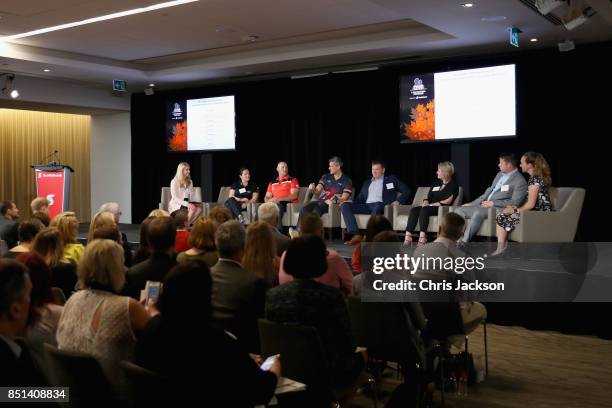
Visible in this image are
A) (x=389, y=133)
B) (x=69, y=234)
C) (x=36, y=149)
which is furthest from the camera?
(x=36, y=149)

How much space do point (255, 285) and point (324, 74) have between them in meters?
7.81

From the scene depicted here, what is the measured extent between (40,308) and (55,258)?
1.43 m

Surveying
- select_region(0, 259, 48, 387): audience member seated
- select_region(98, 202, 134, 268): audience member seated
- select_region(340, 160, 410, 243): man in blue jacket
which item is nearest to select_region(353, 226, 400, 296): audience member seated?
select_region(98, 202, 134, 268): audience member seated

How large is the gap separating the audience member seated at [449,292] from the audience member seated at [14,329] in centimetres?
217

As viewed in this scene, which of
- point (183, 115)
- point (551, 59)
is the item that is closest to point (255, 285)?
point (551, 59)

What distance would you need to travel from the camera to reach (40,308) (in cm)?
227

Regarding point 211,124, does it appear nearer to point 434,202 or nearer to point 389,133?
point 389,133

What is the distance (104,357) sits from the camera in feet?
7.79

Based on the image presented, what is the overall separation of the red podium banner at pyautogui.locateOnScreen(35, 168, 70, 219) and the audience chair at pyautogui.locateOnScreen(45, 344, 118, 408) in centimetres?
998

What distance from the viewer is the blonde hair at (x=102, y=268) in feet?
8.04

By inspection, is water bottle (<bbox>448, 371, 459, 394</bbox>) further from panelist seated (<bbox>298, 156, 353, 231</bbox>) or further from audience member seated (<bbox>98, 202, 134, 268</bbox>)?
panelist seated (<bbox>298, 156, 353, 231</bbox>)

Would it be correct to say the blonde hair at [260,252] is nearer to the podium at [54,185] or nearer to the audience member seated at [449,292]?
the audience member seated at [449,292]

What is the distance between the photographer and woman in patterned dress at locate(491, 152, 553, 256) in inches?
272

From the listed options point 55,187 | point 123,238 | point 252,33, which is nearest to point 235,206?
point 252,33
